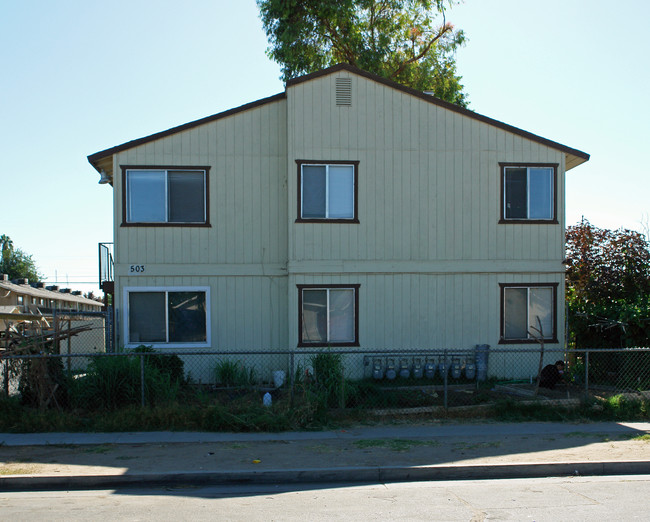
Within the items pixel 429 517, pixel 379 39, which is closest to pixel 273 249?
pixel 429 517

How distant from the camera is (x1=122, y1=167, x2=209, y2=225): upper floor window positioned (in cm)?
1537

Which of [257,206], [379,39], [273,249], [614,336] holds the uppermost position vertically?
[379,39]

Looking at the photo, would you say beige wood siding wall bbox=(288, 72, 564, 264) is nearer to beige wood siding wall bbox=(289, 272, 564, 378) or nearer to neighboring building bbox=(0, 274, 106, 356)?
beige wood siding wall bbox=(289, 272, 564, 378)

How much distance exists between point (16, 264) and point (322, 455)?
71.7 m

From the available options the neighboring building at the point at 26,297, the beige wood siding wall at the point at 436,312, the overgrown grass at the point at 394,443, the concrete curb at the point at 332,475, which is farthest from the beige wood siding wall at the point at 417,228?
the neighboring building at the point at 26,297

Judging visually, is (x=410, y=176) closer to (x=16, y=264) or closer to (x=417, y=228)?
(x=417, y=228)

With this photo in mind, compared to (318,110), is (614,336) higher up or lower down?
lower down

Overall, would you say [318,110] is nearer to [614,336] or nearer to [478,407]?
[478,407]

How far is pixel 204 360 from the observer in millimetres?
15297

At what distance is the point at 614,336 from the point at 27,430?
12.4 metres

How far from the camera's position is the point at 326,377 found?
12375 millimetres

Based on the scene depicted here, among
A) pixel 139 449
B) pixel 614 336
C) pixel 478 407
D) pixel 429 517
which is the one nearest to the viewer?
pixel 429 517

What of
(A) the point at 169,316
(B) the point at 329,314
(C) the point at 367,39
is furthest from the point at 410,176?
(C) the point at 367,39

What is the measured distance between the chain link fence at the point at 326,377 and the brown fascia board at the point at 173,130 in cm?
391
